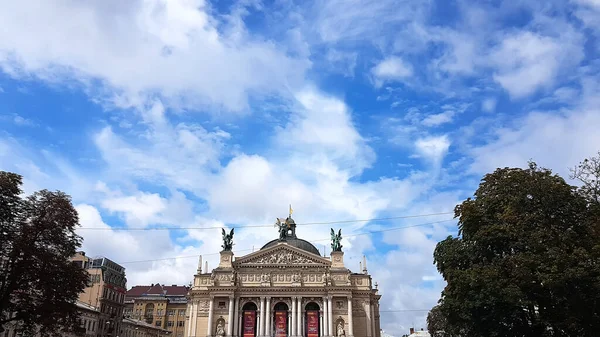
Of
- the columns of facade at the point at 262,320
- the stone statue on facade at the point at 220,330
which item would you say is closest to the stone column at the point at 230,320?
the stone statue on facade at the point at 220,330

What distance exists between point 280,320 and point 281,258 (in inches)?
345

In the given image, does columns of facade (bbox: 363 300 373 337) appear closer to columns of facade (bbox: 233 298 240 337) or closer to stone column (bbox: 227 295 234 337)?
columns of facade (bbox: 233 298 240 337)

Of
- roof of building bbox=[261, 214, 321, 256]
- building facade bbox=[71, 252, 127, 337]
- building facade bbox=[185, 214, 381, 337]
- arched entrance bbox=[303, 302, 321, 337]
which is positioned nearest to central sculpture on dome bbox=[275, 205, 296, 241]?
roof of building bbox=[261, 214, 321, 256]

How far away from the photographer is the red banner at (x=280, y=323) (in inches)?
2648

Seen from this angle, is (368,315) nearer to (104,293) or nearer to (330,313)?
(330,313)

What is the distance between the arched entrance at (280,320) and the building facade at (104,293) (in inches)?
961

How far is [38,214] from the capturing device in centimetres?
3047

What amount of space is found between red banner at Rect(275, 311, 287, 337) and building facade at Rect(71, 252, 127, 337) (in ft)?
81.0

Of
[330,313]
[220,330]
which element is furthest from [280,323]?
[220,330]

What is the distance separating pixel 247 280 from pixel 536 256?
46.5 metres

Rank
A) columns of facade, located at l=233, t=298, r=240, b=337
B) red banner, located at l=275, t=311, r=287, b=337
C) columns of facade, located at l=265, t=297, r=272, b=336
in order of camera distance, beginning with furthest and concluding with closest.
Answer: red banner, located at l=275, t=311, r=287, b=337
columns of facade, located at l=233, t=298, r=240, b=337
columns of facade, located at l=265, t=297, r=272, b=336

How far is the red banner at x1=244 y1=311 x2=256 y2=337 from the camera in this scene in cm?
6719

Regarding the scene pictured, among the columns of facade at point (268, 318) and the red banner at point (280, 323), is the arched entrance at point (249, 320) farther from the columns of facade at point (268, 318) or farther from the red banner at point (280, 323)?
the red banner at point (280, 323)

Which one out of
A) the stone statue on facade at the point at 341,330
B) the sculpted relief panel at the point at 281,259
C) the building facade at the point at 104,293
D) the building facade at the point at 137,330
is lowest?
the stone statue on facade at the point at 341,330
